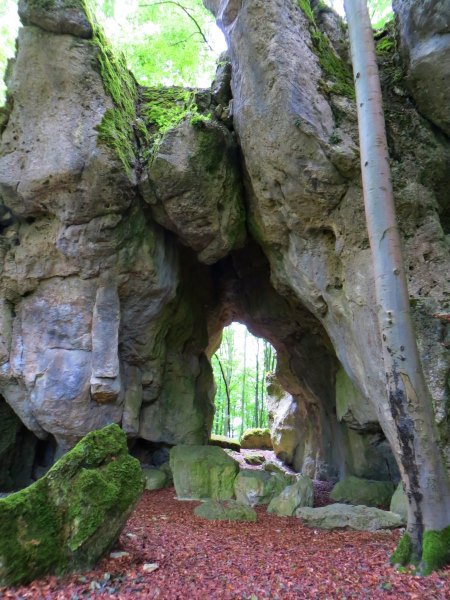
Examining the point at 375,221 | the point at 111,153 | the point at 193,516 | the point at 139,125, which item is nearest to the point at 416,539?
the point at 375,221

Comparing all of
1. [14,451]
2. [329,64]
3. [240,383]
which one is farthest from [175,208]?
[240,383]

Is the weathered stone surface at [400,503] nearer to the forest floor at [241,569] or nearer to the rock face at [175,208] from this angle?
the forest floor at [241,569]

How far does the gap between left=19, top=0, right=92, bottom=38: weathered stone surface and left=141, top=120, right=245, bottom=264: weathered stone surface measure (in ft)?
8.79

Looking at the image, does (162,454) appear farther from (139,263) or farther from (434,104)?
(434,104)

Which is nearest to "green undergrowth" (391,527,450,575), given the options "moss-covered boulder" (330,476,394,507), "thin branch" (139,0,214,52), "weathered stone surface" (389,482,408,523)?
"weathered stone surface" (389,482,408,523)

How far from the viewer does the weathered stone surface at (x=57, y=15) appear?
7855mm

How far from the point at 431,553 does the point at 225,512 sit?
3.63 metres

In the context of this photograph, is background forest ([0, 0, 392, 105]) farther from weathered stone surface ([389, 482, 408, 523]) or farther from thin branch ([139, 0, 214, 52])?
weathered stone surface ([389, 482, 408, 523])

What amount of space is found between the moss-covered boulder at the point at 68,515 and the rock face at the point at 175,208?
3.71m

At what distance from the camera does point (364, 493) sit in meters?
8.44

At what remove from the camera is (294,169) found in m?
7.17

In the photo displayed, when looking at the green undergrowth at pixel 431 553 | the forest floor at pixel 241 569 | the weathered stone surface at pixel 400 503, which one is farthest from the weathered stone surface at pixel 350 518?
the green undergrowth at pixel 431 553

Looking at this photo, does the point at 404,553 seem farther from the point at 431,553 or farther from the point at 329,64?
the point at 329,64

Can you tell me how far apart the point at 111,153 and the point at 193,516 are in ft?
21.6
